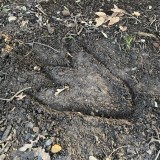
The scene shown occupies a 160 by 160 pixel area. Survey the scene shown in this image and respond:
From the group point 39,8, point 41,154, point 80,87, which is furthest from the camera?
point 39,8

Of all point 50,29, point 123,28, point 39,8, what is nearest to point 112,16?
point 123,28

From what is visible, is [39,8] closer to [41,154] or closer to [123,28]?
[123,28]

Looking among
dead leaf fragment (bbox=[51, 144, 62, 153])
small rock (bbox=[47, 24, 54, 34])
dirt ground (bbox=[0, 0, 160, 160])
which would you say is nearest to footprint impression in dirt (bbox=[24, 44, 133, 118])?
dirt ground (bbox=[0, 0, 160, 160])

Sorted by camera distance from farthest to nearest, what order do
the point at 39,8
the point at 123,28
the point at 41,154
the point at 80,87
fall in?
the point at 39,8
the point at 123,28
the point at 80,87
the point at 41,154

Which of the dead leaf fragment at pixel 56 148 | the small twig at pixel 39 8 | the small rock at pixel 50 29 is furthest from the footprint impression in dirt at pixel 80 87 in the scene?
the small twig at pixel 39 8

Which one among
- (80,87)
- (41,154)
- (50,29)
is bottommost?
(41,154)

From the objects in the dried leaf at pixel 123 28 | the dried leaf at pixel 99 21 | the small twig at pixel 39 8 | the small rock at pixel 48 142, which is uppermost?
the small twig at pixel 39 8

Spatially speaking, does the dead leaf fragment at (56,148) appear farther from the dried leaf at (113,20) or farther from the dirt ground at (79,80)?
the dried leaf at (113,20)

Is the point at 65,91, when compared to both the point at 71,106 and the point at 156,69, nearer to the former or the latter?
→ the point at 71,106
